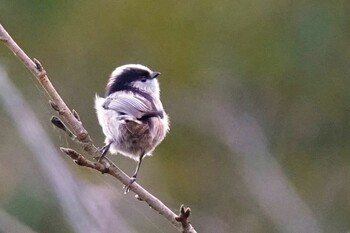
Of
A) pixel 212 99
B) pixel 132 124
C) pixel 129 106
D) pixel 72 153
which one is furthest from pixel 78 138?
pixel 212 99

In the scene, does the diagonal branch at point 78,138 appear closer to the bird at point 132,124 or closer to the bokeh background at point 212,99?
the bird at point 132,124

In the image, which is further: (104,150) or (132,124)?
(132,124)

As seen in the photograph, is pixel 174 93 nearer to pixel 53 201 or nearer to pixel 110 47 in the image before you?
pixel 110 47

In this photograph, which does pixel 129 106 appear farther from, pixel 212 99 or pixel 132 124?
pixel 212 99

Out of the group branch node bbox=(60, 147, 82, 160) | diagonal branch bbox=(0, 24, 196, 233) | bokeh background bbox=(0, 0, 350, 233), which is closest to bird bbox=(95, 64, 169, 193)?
diagonal branch bbox=(0, 24, 196, 233)

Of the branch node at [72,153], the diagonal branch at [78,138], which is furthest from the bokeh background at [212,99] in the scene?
the branch node at [72,153]

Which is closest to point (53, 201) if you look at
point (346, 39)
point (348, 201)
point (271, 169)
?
point (271, 169)
